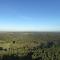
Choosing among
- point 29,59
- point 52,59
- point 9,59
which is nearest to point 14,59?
point 9,59

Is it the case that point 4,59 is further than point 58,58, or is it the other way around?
point 4,59

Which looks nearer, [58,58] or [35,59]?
[58,58]

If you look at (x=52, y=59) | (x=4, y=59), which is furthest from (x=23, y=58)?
(x=52, y=59)

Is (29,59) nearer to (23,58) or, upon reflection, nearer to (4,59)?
(23,58)

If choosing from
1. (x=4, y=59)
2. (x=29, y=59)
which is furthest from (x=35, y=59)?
(x=4, y=59)

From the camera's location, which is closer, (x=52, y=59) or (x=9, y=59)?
(x=52, y=59)

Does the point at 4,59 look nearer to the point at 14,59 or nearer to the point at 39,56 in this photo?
the point at 14,59

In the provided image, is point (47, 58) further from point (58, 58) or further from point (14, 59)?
point (14, 59)
